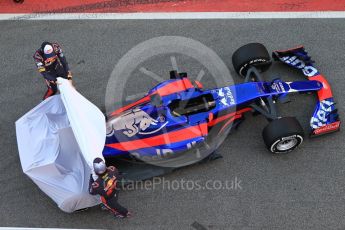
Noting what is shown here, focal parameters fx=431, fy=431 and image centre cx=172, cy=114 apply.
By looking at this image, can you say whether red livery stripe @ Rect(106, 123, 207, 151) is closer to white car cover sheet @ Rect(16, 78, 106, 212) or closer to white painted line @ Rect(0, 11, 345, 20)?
white car cover sheet @ Rect(16, 78, 106, 212)

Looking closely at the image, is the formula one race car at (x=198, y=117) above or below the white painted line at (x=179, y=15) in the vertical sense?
below

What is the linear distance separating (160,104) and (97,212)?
1804mm

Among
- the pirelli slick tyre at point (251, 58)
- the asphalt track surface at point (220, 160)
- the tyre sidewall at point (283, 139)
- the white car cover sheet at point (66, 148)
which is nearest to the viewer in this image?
the white car cover sheet at point (66, 148)

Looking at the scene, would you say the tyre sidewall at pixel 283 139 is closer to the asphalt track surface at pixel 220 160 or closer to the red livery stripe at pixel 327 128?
the asphalt track surface at pixel 220 160

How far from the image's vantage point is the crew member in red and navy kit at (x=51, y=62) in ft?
21.5

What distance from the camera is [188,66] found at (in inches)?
309

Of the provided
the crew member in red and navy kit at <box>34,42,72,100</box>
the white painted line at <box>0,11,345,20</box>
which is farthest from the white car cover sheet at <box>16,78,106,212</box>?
the white painted line at <box>0,11,345,20</box>

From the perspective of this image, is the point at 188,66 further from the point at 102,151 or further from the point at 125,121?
the point at 102,151

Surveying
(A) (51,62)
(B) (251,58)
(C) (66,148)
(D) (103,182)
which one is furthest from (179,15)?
(D) (103,182)

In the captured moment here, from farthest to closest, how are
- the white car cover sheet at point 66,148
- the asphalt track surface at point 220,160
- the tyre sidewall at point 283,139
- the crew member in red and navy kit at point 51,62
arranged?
the crew member in red and navy kit at point 51,62 < the tyre sidewall at point 283,139 < the asphalt track surface at point 220,160 < the white car cover sheet at point 66,148

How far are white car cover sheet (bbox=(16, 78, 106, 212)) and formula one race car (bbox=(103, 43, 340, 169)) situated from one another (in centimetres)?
43

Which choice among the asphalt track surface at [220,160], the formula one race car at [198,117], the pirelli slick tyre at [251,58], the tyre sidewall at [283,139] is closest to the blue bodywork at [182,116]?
the formula one race car at [198,117]

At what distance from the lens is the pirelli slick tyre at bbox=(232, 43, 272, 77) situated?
7207mm

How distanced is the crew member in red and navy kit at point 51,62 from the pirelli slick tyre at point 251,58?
9.32 feet
